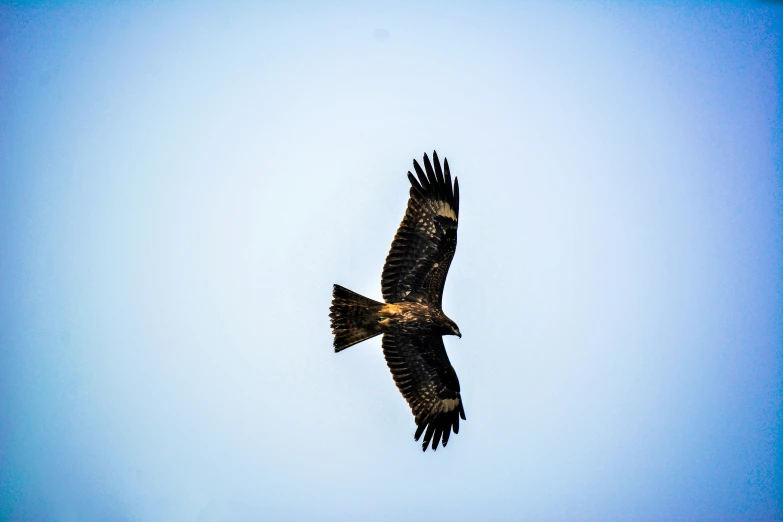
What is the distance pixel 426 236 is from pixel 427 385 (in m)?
2.16

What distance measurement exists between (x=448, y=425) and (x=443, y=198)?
3176 mm

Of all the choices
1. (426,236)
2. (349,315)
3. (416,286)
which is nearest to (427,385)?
(416,286)

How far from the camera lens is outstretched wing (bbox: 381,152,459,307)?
6844mm

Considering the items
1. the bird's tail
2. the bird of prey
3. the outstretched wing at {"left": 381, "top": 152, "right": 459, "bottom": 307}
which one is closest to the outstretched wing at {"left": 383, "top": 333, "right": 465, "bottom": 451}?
the bird of prey

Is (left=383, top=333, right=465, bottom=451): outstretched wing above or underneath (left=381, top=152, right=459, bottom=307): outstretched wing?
underneath

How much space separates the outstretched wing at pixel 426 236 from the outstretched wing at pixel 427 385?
777mm

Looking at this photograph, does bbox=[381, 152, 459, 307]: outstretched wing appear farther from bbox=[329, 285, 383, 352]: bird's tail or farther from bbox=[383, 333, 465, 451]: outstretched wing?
bbox=[383, 333, 465, 451]: outstretched wing

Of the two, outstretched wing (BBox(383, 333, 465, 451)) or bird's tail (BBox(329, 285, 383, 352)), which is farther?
outstretched wing (BBox(383, 333, 465, 451))

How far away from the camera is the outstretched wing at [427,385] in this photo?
727cm

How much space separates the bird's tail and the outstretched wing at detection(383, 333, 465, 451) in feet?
1.80

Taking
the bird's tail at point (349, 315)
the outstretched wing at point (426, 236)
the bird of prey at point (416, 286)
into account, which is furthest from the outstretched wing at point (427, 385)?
the outstretched wing at point (426, 236)

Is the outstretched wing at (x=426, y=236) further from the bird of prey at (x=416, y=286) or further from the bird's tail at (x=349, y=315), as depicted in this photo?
the bird's tail at (x=349, y=315)

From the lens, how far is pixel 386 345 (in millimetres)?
7266

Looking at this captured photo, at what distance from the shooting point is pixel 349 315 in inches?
268
